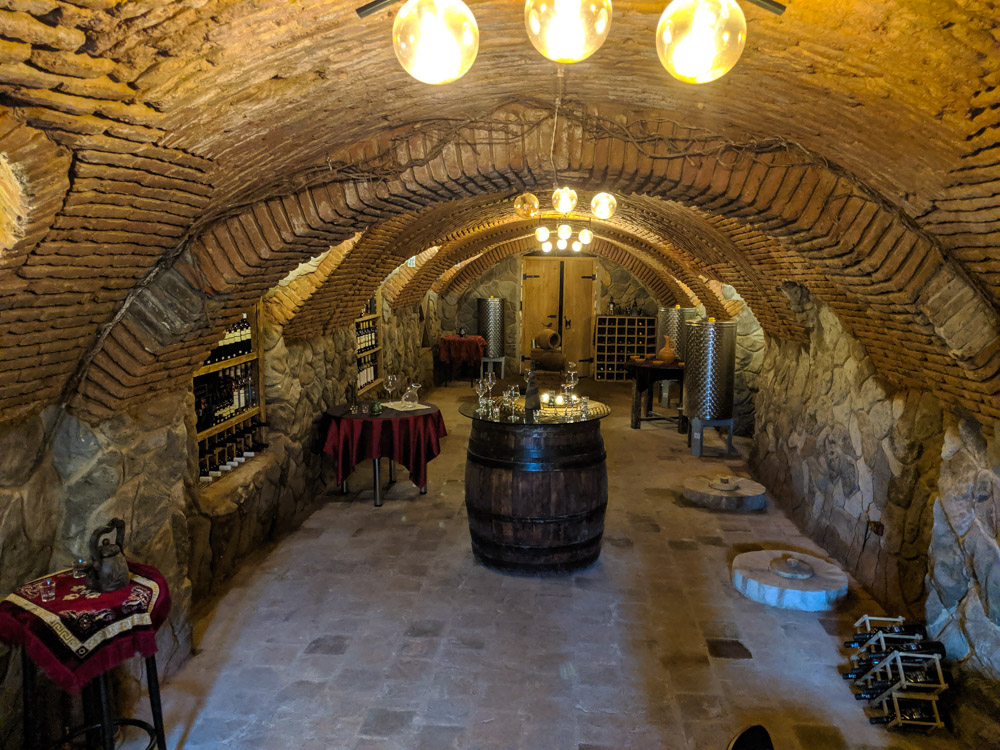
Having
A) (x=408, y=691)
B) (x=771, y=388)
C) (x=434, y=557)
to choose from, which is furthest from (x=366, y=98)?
(x=771, y=388)

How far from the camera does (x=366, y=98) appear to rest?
2.79m

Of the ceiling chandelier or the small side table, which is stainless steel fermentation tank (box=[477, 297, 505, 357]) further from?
the ceiling chandelier

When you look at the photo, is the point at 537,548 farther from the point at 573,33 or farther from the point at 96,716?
the point at 573,33

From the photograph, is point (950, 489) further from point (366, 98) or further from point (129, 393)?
point (129, 393)

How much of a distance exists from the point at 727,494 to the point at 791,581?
193cm

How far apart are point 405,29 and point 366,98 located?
1.33m

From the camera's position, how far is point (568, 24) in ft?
4.86

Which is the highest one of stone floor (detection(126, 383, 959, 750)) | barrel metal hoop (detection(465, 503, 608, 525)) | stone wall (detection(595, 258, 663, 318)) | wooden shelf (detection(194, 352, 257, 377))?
stone wall (detection(595, 258, 663, 318))

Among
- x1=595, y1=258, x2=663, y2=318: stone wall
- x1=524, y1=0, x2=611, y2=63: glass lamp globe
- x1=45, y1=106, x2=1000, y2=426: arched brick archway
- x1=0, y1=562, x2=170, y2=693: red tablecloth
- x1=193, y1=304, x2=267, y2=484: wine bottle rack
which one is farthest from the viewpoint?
x1=595, y1=258, x2=663, y2=318: stone wall

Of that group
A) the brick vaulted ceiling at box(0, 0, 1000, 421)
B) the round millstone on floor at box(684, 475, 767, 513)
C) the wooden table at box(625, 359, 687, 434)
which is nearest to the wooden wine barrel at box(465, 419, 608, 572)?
the brick vaulted ceiling at box(0, 0, 1000, 421)

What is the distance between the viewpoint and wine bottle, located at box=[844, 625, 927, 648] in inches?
142

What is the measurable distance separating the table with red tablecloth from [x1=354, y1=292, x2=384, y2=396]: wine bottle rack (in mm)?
2076

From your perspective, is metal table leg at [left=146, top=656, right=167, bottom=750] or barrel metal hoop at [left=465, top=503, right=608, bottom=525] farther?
barrel metal hoop at [left=465, top=503, right=608, bottom=525]

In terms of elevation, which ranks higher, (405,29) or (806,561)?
(405,29)
